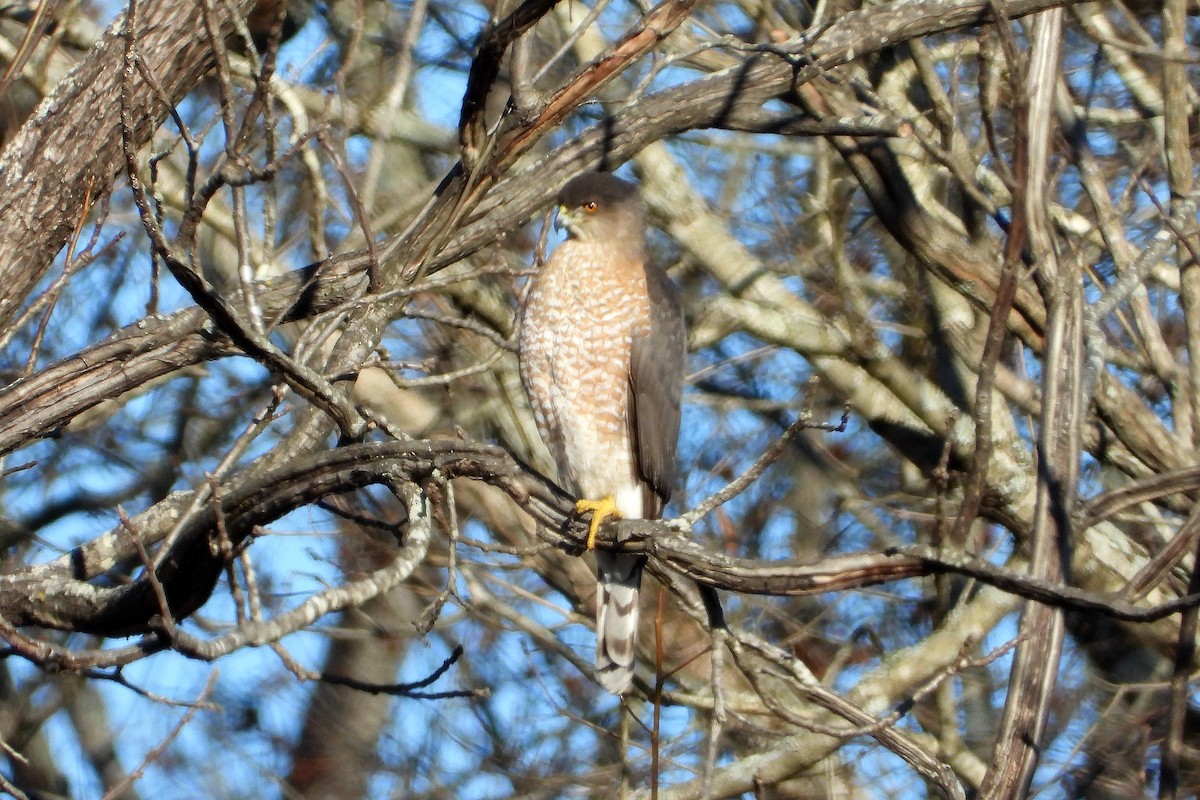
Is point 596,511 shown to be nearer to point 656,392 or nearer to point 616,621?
point 656,392

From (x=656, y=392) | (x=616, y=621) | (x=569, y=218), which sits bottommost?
(x=616, y=621)

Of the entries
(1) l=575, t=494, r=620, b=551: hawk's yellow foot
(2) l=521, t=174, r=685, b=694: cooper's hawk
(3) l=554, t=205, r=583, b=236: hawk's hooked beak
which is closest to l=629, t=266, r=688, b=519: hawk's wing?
(2) l=521, t=174, r=685, b=694: cooper's hawk

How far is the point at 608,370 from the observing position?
4699 millimetres

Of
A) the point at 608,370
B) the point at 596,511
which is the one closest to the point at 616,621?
the point at 596,511

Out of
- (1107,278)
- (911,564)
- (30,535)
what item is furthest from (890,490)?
(911,564)

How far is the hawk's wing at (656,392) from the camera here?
472 centimetres

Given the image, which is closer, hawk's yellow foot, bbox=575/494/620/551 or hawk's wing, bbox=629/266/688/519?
hawk's yellow foot, bbox=575/494/620/551

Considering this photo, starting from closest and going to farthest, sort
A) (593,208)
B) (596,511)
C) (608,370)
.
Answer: (596,511) < (608,370) < (593,208)

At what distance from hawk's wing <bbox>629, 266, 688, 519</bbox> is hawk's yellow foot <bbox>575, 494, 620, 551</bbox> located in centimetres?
19

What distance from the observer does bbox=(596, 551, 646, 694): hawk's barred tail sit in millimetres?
4820

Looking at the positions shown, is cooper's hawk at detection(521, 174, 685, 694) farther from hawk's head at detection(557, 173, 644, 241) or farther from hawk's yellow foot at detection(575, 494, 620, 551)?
hawk's yellow foot at detection(575, 494, 620, 551)

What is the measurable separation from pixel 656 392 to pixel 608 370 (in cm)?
19

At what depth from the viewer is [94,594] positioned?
336cm

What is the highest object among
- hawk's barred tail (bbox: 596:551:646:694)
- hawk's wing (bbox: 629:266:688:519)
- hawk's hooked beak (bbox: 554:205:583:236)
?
hawk's hooked beak (bbox: 554:205:583:236)
